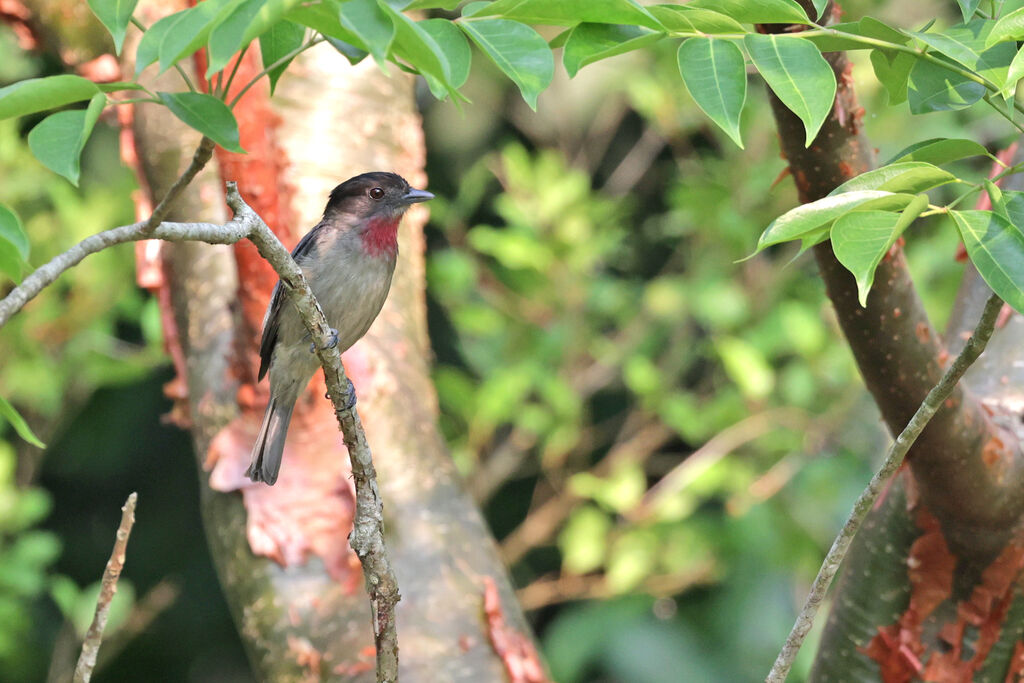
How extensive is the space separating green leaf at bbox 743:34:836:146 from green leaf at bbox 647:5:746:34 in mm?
50

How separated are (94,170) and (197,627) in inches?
99.3

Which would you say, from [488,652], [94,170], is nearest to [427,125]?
[94,170]

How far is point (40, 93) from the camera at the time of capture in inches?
52.8

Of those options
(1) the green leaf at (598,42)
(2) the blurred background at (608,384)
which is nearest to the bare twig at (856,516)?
Answer: (1) the green leaf at (598,42)

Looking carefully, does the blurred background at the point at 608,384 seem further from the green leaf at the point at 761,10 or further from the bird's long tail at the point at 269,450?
the green leaf at the point at 761,10

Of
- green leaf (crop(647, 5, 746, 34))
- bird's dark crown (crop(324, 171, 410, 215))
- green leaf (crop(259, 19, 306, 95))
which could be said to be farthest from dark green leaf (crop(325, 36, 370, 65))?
bird's dark crown (crop(324, 171, 410, 215))

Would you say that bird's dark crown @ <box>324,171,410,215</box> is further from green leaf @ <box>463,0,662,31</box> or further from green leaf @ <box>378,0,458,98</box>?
green leaf @ <box>378,0,458,98</box>

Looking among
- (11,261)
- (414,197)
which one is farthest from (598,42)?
(414,197)

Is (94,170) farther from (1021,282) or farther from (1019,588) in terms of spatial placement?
(1021,282)

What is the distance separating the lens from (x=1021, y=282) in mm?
1388

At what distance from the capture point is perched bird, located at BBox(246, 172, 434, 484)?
3068 mm

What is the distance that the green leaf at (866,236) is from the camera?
4.50 feet

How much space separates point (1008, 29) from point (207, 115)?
1.03 metres

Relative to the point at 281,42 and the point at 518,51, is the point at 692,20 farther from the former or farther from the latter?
the point at 281,42
